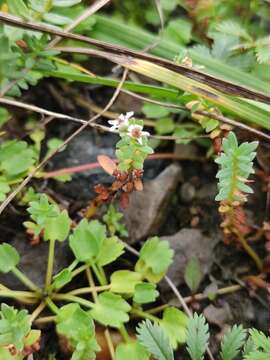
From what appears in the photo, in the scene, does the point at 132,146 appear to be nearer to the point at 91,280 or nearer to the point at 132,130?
the point at 132,130

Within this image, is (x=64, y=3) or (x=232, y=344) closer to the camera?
(x=232, y=344)

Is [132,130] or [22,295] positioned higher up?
[132,130]

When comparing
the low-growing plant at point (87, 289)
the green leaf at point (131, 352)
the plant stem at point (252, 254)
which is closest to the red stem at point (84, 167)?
the low-growing plant at point (87, 289)

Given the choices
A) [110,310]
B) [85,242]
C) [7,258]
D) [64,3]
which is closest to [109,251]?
[85,242]

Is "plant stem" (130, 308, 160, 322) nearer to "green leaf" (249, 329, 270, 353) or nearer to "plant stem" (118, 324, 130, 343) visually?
"plant stem" (118, 324, 130, 343)

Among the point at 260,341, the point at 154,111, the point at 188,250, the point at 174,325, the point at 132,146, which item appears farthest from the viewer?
the point at 154,111

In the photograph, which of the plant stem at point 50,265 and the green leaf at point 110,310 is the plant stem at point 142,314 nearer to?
the green leaf at point 110,310

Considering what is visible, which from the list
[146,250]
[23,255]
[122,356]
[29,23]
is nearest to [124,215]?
[146,250]

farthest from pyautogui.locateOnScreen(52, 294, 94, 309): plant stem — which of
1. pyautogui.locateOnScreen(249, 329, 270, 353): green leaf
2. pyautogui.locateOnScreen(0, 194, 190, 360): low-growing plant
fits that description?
pyautogui.locateOnScreen(249, 329, 270, 353): green leaf
